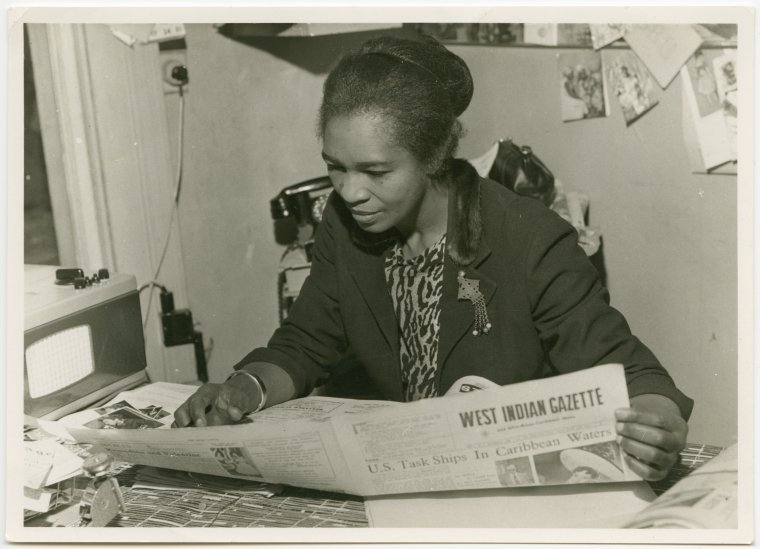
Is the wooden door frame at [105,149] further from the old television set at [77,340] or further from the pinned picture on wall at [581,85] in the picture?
the pinned picture on wall at [581,85]

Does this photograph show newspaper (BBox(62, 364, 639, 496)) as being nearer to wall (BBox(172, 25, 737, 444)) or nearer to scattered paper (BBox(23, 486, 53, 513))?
scattered paper (BBox(23, 486, 53, 513))

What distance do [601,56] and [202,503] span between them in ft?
3.99

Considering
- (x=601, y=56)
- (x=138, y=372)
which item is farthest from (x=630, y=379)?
(x=601, y=56)

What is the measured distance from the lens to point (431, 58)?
112cm

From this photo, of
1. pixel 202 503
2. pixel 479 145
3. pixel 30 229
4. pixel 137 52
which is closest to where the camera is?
pixel 202 503

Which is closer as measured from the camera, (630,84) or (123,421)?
(123,421)

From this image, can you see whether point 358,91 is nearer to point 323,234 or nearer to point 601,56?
point 323,234

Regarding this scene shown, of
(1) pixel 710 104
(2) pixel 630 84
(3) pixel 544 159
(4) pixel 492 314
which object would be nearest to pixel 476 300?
(4) pixel 492 314

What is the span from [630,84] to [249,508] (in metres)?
1.16

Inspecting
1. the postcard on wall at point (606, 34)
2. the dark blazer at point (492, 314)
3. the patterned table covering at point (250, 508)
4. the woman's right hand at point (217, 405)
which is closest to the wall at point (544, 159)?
the postcard on wall at point (606, 34)

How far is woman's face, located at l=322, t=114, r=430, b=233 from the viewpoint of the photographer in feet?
3.57

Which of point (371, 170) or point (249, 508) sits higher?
point (371, 170)

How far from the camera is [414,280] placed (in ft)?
4.23

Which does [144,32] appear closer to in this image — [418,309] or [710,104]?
[418,309]
